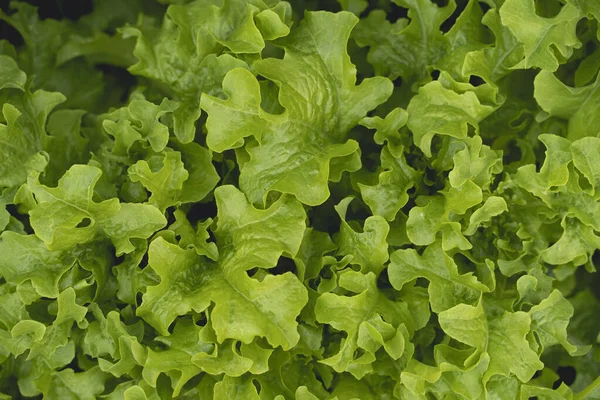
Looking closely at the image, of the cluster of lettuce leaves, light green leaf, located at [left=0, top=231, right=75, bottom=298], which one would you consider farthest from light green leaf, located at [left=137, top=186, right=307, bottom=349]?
light green leaf, located at [left=0, top=231, right=75, bottom=298]

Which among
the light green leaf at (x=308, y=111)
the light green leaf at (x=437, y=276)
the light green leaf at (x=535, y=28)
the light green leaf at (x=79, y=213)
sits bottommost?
the light green leaf at (x=437, y=276)

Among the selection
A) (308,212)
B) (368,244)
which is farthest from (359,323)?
(308,212)

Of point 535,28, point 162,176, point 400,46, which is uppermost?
point 535,28

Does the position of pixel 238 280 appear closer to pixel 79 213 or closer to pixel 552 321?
pixel 79 213

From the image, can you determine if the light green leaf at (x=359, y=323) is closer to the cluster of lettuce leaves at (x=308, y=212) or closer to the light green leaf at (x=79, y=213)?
the cluster of lettuce leaves at (x=308, y=212)

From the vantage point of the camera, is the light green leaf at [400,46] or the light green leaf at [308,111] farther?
the light green leaf at [400,46]

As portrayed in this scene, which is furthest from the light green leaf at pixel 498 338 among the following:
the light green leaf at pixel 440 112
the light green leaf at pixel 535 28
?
the light green leaf at pixel 535 28

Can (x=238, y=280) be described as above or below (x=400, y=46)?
below

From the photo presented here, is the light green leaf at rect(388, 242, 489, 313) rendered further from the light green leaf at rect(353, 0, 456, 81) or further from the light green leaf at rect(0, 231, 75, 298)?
the light green leaf at rect(0, 231, 75, 298)
